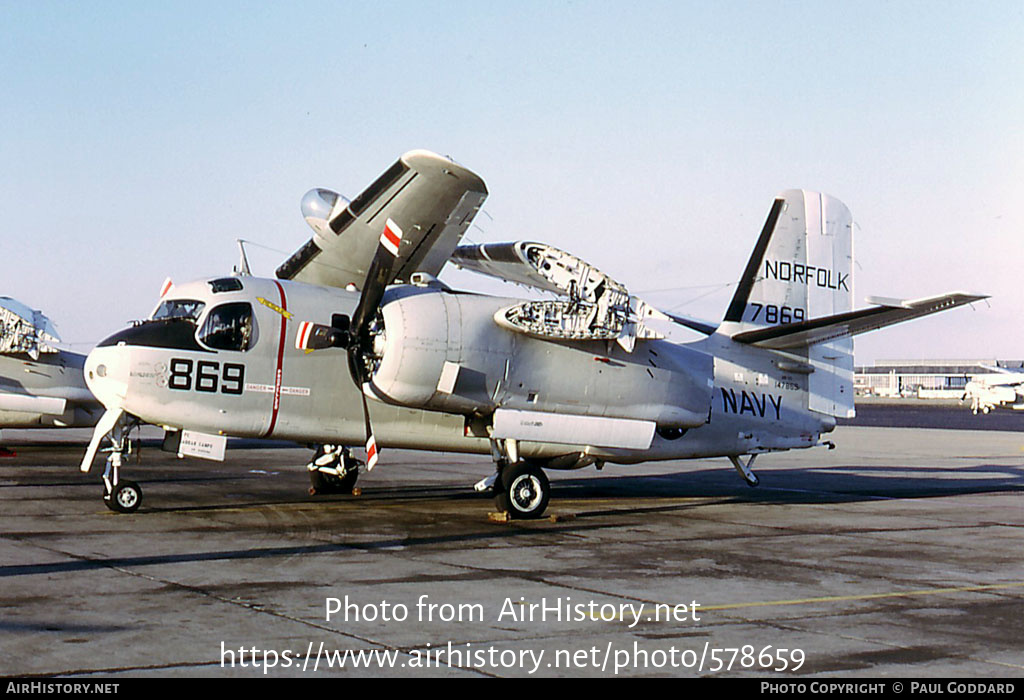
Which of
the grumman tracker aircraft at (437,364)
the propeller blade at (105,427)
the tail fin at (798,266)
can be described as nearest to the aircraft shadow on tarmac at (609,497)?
the grumman tracker aircraft at (437,364)

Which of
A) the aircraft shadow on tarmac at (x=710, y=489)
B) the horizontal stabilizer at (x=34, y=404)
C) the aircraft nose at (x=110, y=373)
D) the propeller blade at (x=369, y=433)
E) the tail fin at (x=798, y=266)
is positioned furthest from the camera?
the horizontal stabilizer at (x=34, y=404)

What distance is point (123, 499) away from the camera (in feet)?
53.8

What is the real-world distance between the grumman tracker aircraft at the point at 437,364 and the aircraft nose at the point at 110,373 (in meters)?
0.03

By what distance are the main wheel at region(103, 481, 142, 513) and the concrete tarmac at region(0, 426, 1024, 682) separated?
0.20 metres

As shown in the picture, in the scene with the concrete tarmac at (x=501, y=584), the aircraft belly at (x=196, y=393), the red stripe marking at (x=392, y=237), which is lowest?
the concrete tarmac at (x=501, y=584)

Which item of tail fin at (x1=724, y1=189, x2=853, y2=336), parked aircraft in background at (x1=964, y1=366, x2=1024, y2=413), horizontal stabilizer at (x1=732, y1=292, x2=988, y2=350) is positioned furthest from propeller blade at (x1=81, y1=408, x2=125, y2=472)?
parked aircraft in background at (x1=964, y1=366, x2=1024, y2=413)

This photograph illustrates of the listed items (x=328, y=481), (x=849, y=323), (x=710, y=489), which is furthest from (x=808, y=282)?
(x=328, y=481)

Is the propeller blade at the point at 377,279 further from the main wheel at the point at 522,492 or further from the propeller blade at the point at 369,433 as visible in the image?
the main wheel at the point at 522,492

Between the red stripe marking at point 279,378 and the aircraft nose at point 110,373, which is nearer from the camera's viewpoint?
the aircraft nose at point 110,373

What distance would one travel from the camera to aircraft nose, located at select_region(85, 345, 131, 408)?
1578 cm

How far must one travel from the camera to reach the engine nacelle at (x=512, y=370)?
15.8 m

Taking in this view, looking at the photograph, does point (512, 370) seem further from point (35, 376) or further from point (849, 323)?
point (35, 376)

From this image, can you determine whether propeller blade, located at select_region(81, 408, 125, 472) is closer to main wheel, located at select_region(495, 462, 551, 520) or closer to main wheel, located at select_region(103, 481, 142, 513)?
main wheel, located at select_region(103, 481, 142, 513)

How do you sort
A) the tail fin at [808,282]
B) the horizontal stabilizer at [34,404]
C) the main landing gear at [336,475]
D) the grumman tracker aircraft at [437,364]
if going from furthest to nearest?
the horizontal stabilizer at [34,404], the tail fin at [808,282], the main landing gear at [336,475], the grumman tracker aircraft at [437,364]
